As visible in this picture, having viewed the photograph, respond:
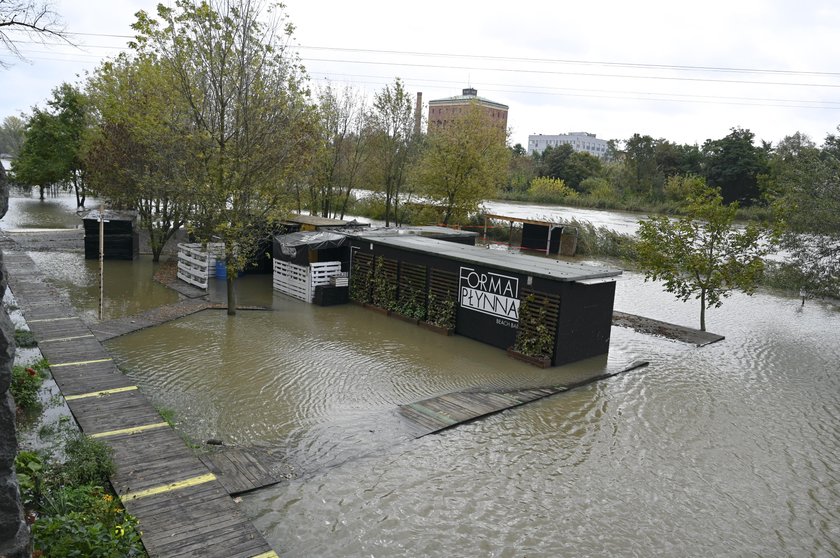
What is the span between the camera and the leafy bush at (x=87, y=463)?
6.65m

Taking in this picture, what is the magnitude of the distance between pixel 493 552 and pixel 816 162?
54.9 ft

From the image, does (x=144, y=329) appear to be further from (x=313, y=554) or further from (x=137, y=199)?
(x=137, y=199)

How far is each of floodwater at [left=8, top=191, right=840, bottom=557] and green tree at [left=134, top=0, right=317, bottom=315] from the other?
8.66 feet

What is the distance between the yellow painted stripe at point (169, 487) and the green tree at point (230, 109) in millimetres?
8612

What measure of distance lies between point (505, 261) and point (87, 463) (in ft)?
33.5

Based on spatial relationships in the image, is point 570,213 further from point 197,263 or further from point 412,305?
point 197,263

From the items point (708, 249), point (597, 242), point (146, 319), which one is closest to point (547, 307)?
point (708, 249)

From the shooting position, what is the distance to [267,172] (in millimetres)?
16078

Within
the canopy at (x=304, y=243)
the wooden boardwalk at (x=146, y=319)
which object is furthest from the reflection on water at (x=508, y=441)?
the canopy at (x=304, y=243)

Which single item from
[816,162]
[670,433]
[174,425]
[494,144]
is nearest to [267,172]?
[174,425]

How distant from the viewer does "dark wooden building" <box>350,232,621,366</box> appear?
13188 mm

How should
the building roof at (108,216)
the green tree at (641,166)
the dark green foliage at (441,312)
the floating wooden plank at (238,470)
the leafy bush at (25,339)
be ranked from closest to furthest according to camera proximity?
the floating wooden plank at (238,470)
the leafy bush at (25,339)
the dark green foliage at (441,312)
the building roof at (108,216)
the green tree at (641,166)

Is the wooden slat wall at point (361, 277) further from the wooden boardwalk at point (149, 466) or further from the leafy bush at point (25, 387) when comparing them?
the leafy bush at point (25, 387)

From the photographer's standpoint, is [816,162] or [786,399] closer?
[786,399]
